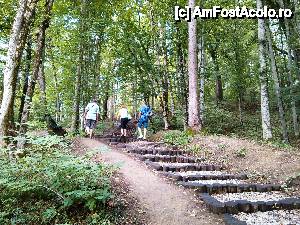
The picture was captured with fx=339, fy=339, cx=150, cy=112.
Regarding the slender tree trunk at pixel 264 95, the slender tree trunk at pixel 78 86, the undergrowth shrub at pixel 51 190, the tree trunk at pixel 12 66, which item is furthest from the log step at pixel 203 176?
the slender tree trunk at pixel 78 86

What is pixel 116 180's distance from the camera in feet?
25.3

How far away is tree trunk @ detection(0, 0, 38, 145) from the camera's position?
8062mm

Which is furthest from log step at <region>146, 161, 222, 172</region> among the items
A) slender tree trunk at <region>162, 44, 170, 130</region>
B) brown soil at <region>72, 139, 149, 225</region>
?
slender tree trunk at <region>162, 44, 170, 130</region>

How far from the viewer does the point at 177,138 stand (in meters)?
13.2

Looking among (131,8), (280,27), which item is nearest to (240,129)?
(280,27)

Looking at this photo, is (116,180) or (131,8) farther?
(131,8)

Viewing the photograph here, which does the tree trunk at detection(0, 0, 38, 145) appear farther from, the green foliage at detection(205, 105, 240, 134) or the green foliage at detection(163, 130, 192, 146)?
the green foliage at detection(205, 105, 240, 134)

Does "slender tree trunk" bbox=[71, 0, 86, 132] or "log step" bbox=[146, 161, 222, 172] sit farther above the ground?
"slender tree trunk" bbox=[71, 0, 86, 132]

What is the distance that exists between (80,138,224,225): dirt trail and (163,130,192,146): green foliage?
384 cm

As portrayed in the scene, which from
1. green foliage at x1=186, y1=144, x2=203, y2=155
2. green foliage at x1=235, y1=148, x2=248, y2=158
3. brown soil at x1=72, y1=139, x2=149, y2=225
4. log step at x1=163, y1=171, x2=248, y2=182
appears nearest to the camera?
brown soil at x1=72, y1=139, x2=149, y2=225

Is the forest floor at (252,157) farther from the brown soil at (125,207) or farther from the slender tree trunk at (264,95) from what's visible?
the brown soil at (125,207)

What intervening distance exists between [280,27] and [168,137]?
11940mm

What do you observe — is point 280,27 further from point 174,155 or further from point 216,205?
point 216,205

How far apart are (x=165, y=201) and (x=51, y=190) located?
7.28 feet
